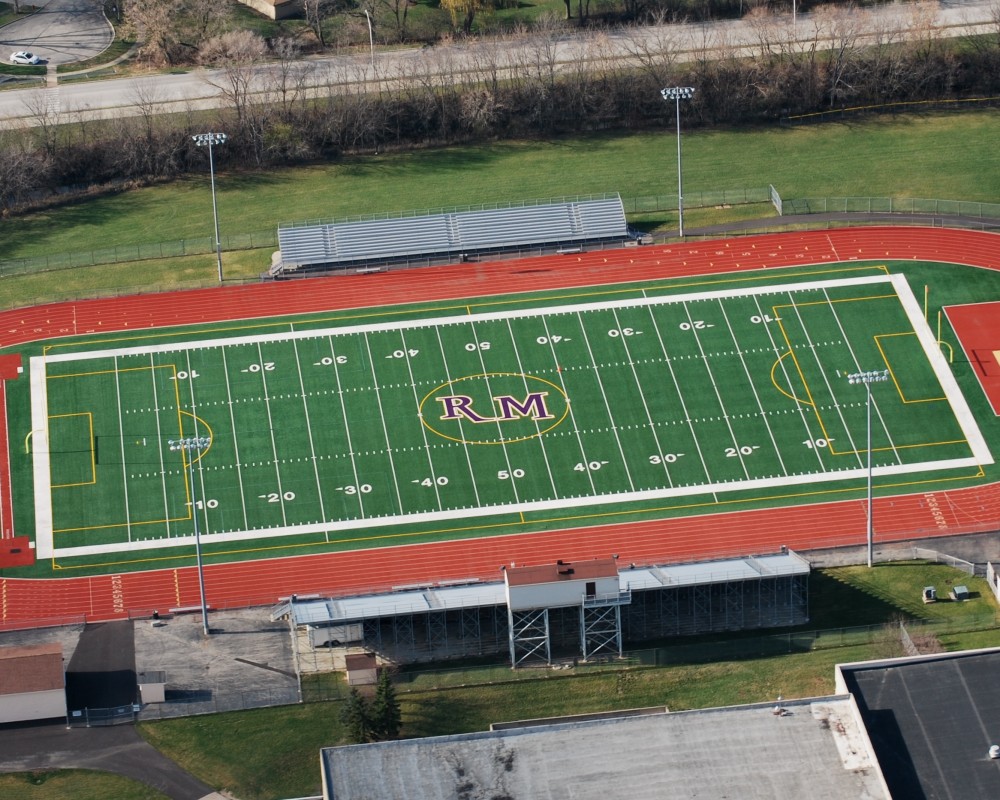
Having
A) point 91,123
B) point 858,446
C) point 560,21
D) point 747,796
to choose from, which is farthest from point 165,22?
point 747,796

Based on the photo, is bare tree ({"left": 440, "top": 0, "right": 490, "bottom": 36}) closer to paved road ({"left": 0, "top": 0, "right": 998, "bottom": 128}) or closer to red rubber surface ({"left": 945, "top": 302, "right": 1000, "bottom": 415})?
paved road ({"left": 0, "top": 0, "right": 998, "bottom": 128})

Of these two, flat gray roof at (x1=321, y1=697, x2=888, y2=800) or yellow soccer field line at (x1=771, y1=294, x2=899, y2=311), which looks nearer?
flat gray roof at (x1=321, y1=697, x2=888, y2=800)

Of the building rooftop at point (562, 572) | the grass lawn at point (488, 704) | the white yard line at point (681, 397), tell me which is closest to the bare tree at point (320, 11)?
the white yard line at point (681, 397)

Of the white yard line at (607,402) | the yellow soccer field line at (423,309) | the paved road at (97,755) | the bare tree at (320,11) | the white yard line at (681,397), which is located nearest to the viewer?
the paved road at (97,755)

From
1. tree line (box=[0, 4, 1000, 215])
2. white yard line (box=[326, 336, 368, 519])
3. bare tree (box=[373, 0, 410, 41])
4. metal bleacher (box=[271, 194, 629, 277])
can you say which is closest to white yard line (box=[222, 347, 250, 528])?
white yard line (box=[326, 336, 368, 519])

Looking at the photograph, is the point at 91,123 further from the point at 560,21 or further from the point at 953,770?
the point at 953,770

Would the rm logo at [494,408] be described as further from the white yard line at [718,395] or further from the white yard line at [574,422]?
the white yard line at [718,395]
